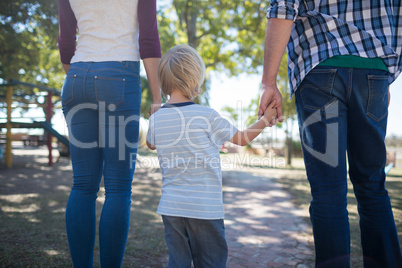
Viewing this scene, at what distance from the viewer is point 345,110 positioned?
56.4 inches

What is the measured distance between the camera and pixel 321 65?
144cm

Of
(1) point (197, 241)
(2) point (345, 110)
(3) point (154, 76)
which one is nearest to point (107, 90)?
(3) point (154, 76)

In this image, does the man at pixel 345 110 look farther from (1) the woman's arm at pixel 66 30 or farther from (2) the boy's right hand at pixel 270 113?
(1) the woman's arm at pixel 66 30

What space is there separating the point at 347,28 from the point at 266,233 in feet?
7.54

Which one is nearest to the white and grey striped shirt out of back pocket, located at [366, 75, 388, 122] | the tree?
back pocket, located at [366, 75, 388, 122]

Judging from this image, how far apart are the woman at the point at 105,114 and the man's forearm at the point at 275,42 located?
25.8 inches

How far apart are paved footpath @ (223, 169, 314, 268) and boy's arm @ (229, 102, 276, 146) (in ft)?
3.81

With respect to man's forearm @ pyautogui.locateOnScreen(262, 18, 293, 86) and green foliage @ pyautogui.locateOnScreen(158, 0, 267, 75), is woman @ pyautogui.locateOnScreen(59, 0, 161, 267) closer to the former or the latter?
man's forearm @ pyautogui.locateOnScreen(262, 18, 293, 86)

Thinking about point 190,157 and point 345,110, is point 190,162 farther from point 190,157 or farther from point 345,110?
point 345,110

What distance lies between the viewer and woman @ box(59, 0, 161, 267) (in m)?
1.58

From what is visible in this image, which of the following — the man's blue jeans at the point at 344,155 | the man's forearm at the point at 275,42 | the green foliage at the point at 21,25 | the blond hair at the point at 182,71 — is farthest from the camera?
the green foliage at the point at 21,25

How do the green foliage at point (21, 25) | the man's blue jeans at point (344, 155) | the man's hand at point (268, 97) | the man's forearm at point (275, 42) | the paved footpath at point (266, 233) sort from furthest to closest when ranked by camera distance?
the green foliage at point (21, 25) < the paved footpath at point (266, 233) < the man's hand at point (268, 97) < the man's forearm at point (275, 42) < the man's blue jeans at point (344, 155)

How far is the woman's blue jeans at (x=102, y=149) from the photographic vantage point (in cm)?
157

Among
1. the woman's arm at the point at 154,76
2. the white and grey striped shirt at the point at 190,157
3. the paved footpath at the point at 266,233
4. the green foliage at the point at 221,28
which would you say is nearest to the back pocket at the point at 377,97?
the white and grey striped shirt at the point at 190,157
